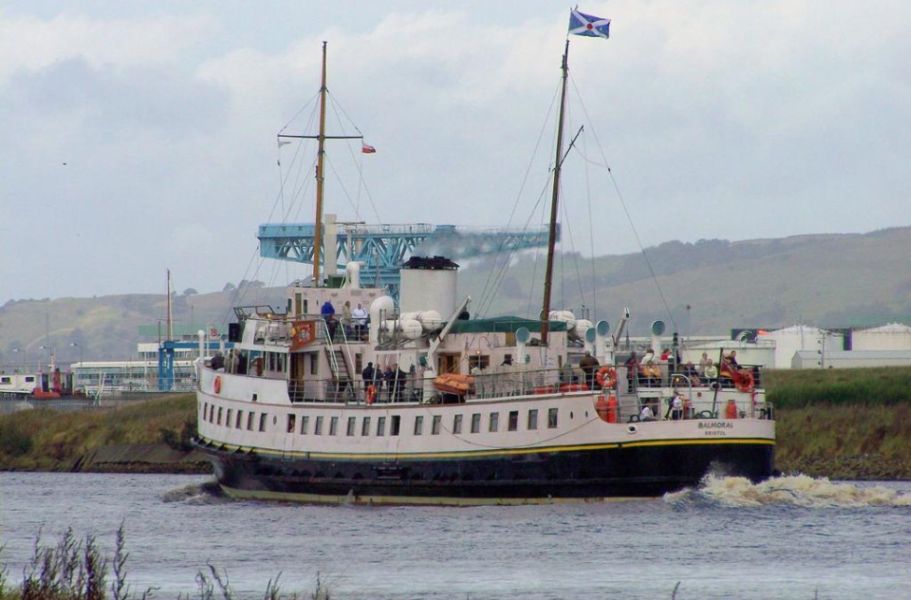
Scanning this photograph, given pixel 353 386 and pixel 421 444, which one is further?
pixel 353 386

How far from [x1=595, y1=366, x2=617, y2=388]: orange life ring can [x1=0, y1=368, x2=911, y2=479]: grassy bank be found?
1984 cm

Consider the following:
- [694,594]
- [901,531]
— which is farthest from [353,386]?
[694,594]

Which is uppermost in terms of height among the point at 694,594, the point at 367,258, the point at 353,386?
the point at 367,258

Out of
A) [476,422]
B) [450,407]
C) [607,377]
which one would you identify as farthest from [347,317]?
[607,377]

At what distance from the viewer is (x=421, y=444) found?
50.6 metres

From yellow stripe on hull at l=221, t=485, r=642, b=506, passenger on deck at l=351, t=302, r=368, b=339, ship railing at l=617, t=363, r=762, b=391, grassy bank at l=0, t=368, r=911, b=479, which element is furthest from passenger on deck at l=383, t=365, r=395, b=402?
grassy bank at l=0, t=368, r=911, b=479

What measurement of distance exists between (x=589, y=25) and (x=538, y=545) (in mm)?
19318

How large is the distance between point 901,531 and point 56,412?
207 ft

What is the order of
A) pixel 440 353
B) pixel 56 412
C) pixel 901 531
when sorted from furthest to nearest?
1. pixel 56 412
2. pixel 440 353
3. pixel 901 531

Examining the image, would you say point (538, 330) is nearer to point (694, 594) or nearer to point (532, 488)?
point (532, 488)

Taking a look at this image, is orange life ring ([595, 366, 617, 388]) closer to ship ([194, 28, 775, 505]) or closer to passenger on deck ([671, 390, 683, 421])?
ship ([194, 28, 775, 505])

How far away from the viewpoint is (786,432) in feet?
227

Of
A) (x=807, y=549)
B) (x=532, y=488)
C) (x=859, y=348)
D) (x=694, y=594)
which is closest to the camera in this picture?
(x=694, y=594)

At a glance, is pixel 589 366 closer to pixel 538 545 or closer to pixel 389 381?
pixel 389 381
